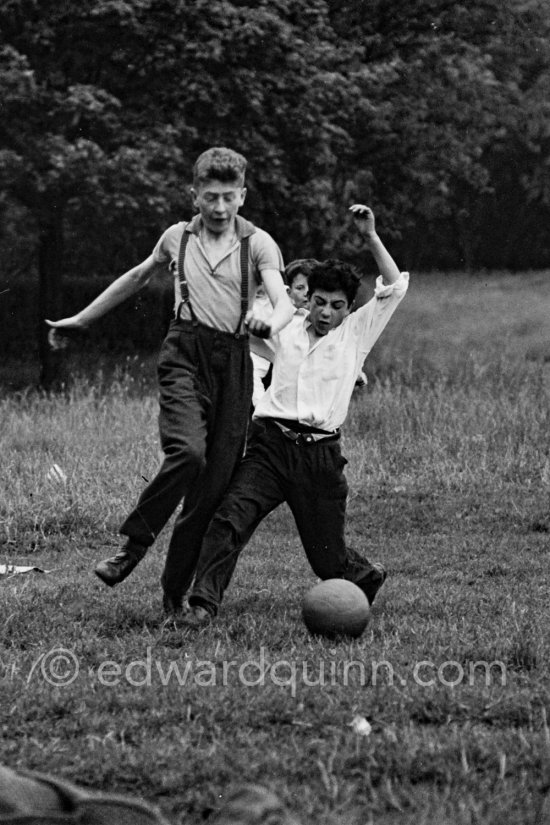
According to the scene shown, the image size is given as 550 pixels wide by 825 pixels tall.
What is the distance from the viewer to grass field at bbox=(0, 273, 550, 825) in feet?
13.2

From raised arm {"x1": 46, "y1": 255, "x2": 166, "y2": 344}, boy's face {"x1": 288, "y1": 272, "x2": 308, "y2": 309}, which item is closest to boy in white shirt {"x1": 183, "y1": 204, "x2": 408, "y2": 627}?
raised arm {"x1": 46, "y1": 255, "x2": 166, "y2": 344}

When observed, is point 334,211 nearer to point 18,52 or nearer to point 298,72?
point 298,72

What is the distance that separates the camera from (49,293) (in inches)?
901

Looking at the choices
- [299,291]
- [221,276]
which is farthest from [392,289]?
[299,291]

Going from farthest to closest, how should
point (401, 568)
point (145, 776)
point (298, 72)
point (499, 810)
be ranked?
1. point (298, 72)
2. point (401, 568)
3. point (145, 776)
4. point (499, 810)

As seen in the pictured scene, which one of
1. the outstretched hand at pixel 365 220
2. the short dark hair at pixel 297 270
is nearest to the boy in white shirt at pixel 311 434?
the outstretched hand at pixel 365 220

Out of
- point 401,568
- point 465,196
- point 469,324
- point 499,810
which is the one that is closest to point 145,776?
point 499,810

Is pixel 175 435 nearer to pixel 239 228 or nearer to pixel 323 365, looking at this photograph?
pixel 323 365

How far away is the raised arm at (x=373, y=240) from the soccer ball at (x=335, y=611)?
60.8 inches

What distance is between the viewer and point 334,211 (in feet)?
72.3

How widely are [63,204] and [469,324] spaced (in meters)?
11.7

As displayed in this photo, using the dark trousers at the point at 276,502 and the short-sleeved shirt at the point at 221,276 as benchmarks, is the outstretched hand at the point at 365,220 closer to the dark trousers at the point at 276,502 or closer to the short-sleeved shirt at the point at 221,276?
the short-sleeved shirt at the point at 221,276

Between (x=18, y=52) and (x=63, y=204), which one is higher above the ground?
(x=18, y=52)

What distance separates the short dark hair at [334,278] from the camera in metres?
6.72
